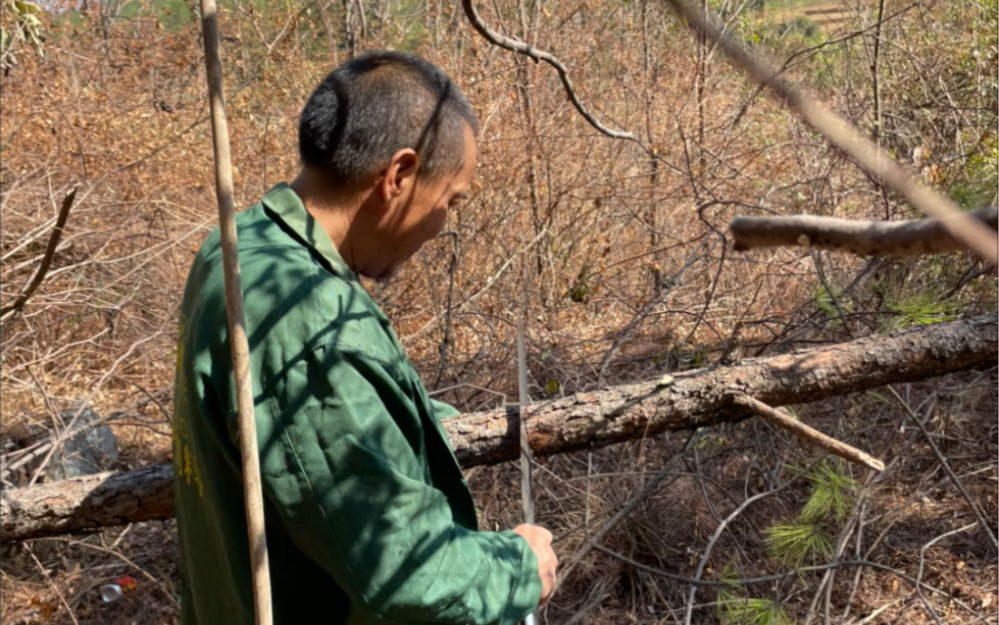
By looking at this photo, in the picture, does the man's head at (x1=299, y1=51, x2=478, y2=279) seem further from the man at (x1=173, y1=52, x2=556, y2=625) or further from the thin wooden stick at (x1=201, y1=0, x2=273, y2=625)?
the thin wooden stick at (x1=201, y1=0, x2=273, y2=625)

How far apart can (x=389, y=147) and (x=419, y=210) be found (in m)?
0.12

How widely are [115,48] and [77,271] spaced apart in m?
2.87

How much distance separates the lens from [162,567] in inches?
153

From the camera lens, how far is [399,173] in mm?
1548

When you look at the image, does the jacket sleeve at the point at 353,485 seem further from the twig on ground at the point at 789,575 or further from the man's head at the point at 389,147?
the twig on ground at the point at 789,575

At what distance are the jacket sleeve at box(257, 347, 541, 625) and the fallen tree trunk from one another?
149 cm

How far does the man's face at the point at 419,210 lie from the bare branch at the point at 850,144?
0.89 m

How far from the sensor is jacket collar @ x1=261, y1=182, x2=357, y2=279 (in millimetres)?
1507

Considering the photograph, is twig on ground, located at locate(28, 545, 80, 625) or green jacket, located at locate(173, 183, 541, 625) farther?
twig on ground, located at locate(28, 545, 80, 625)

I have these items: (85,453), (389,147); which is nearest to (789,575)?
(389,147)

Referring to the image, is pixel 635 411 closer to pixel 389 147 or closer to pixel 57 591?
pixel 389 147

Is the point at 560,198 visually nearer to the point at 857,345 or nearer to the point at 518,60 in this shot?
the point at 518,60

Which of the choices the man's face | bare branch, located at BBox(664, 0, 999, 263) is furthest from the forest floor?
bare branch, located at BBox(664, 0, 999, 263)

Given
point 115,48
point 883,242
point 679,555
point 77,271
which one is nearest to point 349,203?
point 883,242
